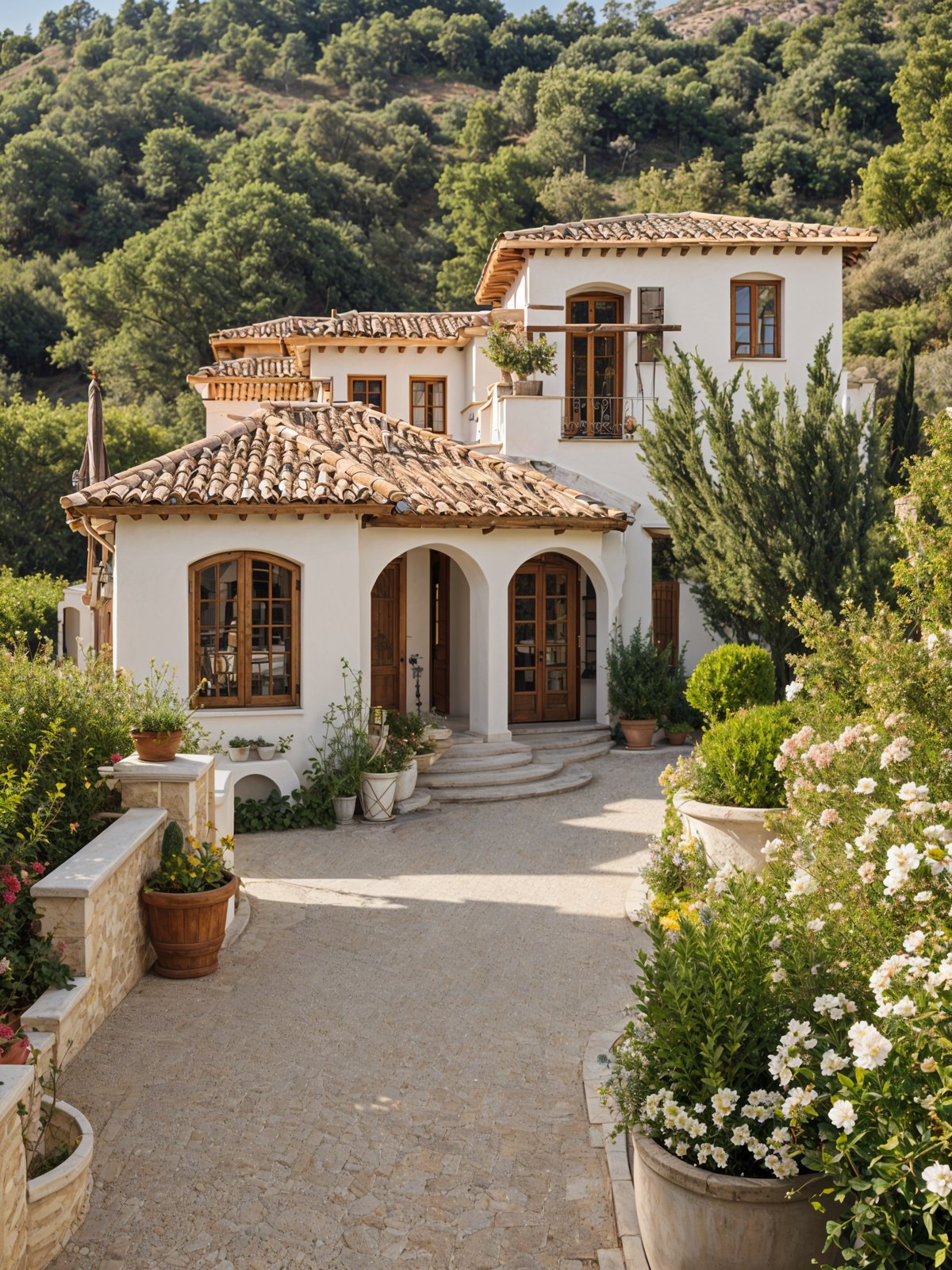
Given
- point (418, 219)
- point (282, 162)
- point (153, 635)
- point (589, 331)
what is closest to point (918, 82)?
point (418, 219)

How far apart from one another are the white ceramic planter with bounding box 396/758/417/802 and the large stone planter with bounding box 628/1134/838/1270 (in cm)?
912

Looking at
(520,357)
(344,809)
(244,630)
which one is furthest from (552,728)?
(520,357)

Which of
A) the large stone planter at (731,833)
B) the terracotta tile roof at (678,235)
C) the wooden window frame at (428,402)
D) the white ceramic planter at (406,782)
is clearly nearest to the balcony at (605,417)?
the terracotta tile roof at (678,235)

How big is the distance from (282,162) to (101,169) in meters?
12.1

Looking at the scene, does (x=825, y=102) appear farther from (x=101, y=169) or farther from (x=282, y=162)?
(x=101, y=169)

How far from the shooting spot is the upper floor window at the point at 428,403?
24.3 m

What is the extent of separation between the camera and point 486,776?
13781mm

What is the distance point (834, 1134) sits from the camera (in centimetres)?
327

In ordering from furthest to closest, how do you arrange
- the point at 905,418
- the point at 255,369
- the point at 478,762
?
the point at 255,369
the point at 905,418
the point at 478,762

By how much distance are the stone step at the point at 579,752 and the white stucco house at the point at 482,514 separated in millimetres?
783

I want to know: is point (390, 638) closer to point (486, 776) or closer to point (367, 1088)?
point (486, 776)

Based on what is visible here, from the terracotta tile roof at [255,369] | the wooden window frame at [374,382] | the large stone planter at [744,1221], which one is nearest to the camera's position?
the large stone planter at [744,1221]

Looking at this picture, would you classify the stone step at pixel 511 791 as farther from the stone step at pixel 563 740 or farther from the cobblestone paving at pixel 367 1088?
the cobblestone paving at pixel 367 1088

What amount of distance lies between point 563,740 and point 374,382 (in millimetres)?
11756
